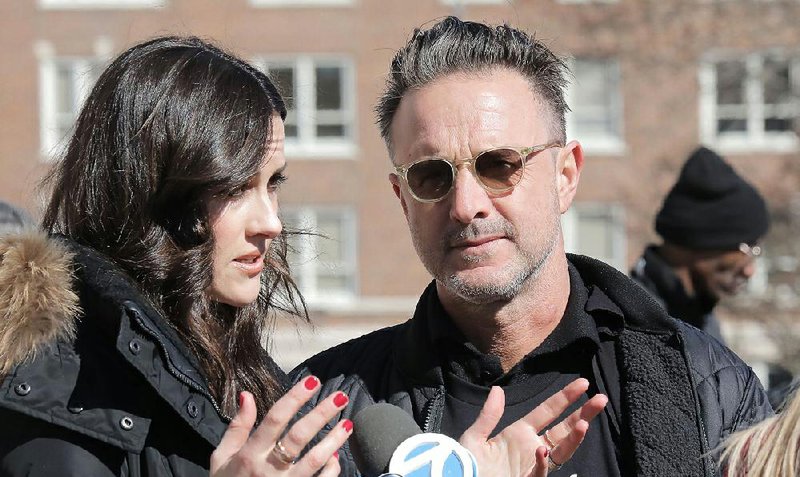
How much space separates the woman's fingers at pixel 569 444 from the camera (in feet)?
8.60

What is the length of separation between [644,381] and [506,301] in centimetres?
42

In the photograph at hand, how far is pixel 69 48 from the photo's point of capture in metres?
25.8

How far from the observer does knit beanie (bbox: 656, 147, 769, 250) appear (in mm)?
6449

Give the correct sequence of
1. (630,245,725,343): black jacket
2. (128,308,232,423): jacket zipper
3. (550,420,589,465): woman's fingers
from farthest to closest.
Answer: (630,245,725,343): black jacket < (550,420,589,465): woman's fingers < (128,308,232,423): jacket zipper

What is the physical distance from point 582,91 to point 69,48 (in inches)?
423

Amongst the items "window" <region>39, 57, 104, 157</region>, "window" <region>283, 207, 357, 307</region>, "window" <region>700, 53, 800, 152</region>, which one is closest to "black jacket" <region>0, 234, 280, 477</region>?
"window" <region>700, 53, 800, 152</region>

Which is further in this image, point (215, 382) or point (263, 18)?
point (263, 18)

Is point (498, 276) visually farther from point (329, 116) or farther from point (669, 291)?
point (329, 116)

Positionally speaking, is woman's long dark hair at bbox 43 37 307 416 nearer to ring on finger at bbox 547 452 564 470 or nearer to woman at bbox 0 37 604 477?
woman at bbox 0 37 604 477

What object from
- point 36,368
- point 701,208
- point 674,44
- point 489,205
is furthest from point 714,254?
point 674,44

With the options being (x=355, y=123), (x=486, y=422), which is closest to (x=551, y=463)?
(x=486, y=422)

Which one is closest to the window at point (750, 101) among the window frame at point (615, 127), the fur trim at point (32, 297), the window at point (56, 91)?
the window frame at point (615, 127)

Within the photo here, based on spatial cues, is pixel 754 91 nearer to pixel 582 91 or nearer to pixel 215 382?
pixel 582 91

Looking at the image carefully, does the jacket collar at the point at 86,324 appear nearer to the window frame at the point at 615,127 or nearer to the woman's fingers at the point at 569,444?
the woman's fingers at the point at 569,444
